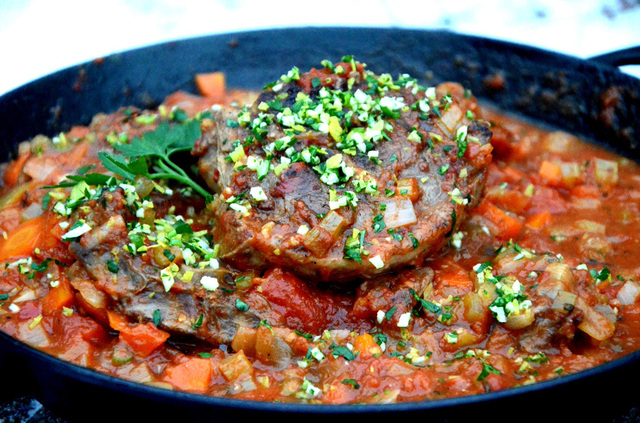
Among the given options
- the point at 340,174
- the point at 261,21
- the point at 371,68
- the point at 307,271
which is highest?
the point at 261,21

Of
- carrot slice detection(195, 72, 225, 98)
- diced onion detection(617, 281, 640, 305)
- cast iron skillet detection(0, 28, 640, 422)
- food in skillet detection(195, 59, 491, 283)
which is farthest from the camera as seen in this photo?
carrot slice detection(195, 72, 225, 98)

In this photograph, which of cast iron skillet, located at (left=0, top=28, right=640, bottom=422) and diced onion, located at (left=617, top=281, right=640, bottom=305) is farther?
cast iron skillet, located at (left=0, top=28, right=640, bottom=422)

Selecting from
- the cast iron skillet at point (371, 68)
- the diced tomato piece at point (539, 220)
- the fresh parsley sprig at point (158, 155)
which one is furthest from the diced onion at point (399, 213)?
the cast iron skillet at point (371, 68)

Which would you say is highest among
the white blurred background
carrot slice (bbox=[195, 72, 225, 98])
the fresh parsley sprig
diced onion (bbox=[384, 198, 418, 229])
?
the white blurred background

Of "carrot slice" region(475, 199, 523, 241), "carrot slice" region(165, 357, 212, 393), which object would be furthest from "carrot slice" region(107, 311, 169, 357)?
"carrot slice" region(475, 199, 523, 241)

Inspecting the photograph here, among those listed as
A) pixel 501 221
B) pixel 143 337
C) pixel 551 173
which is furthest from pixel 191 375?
pixel 551 173

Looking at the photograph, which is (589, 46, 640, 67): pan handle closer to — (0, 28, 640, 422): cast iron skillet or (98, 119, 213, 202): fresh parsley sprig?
(0, 28, 640, 422): cast iron skillet

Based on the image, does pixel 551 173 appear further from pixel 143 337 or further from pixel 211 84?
pixel 143 337
